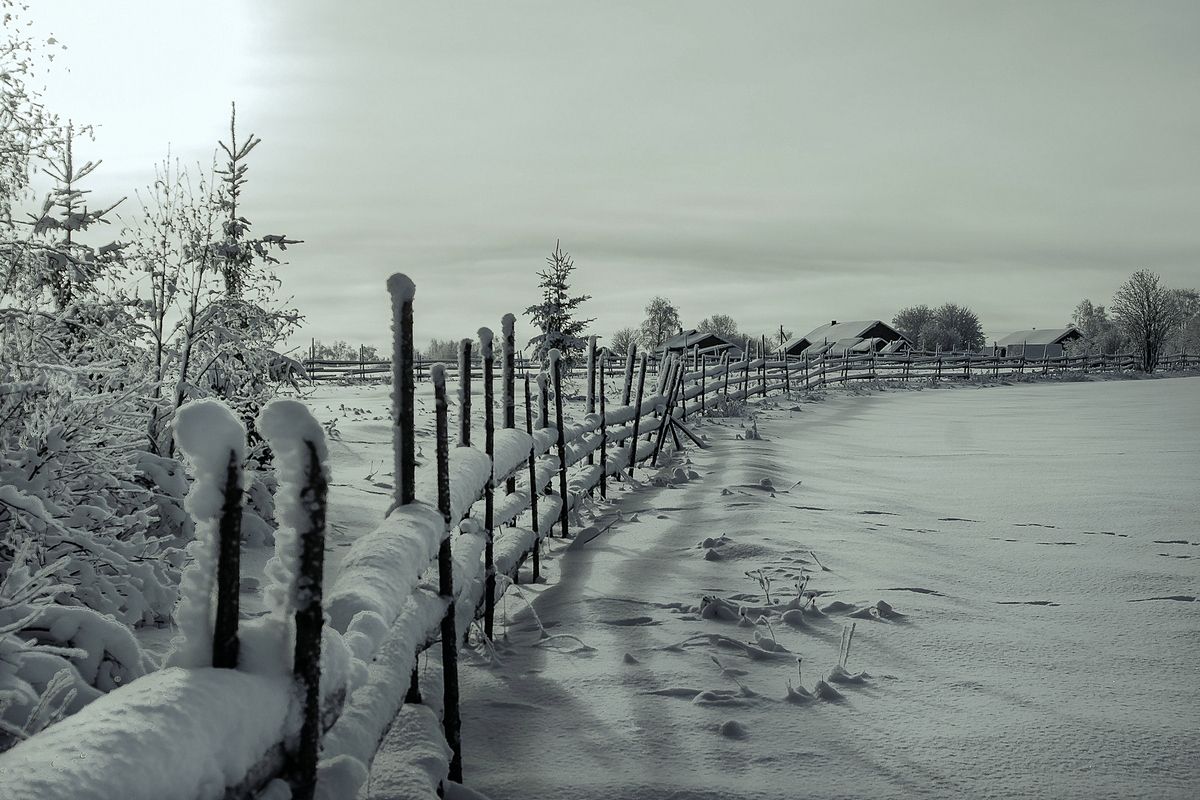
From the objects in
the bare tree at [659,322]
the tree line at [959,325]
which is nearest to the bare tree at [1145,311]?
the tree line at [959,325]

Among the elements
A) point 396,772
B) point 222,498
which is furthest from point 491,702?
point 222,498

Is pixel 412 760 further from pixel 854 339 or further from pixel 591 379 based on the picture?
pixel 854 339

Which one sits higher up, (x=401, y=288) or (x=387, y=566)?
(x=401, y=288)

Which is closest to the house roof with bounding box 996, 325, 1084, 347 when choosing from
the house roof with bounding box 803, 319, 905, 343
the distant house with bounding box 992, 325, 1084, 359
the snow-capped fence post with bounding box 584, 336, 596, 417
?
the distant house with bounding box 992, 325, 1084, 359

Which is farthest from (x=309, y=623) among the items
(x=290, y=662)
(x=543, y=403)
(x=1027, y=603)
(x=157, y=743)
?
(x=543, y=403)

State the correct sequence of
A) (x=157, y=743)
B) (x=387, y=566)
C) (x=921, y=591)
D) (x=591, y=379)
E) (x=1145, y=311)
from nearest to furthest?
(x=157, y=743) → (x=387, y=566) → (x=921, y=591) → (x=591, y=379) → (x=1145, y=311)

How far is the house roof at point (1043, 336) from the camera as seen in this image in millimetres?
88375

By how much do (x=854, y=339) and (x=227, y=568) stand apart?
2965 inches

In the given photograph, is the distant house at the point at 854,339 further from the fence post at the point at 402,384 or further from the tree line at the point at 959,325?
the fence post at the point at 402,384

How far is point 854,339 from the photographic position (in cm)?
7312

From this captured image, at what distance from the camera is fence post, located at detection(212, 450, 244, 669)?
1.34 meters

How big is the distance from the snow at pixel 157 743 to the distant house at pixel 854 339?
232 ft

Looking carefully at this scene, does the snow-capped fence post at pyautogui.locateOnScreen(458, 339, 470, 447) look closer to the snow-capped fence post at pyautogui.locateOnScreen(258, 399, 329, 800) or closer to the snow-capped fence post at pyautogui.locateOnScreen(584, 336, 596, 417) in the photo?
the snow-capped fence post at pyautogui.locateOnScreen(258, 399, 329, 800)

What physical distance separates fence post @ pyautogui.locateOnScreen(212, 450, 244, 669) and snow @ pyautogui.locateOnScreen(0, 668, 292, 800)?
0.19ft
